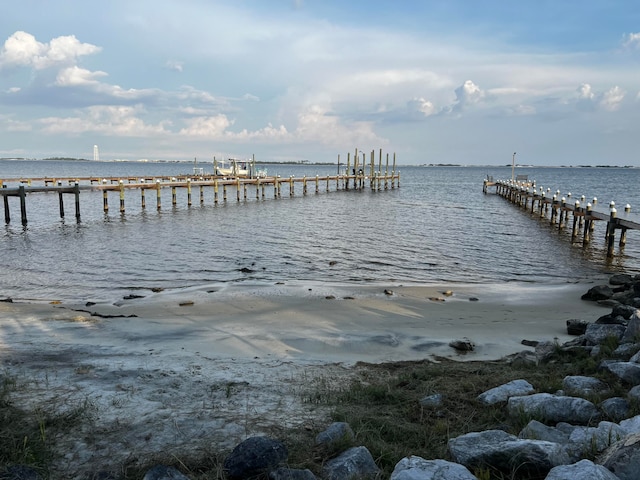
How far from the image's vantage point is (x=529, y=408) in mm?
5391

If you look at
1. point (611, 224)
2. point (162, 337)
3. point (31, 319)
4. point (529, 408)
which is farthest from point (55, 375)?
point (611, 224)

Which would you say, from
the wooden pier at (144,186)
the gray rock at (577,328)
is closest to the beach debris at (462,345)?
the gray rock at (577,328)

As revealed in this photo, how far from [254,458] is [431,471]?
4.98 feet

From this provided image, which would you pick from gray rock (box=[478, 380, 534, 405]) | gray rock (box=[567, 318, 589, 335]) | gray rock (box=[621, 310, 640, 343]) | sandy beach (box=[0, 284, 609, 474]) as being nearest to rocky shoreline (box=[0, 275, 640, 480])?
gray rock (box=[478, 380, 534, 405])

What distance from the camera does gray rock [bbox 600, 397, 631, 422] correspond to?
16.8 ft

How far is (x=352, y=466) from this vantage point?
4.36 m

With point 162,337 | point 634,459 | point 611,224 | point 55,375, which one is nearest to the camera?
point 634,459

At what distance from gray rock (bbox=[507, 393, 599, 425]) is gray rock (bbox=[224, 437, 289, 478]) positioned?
268 cm

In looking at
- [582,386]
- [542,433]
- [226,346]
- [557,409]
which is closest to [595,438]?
[542,433]

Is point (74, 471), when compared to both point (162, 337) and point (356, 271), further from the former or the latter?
point (356, 271)

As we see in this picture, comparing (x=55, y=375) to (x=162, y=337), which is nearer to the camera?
(x=55, y=375)

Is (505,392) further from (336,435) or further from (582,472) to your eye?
(582,472)

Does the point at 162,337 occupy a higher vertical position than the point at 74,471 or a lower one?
lower

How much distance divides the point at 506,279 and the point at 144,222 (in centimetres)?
2477
